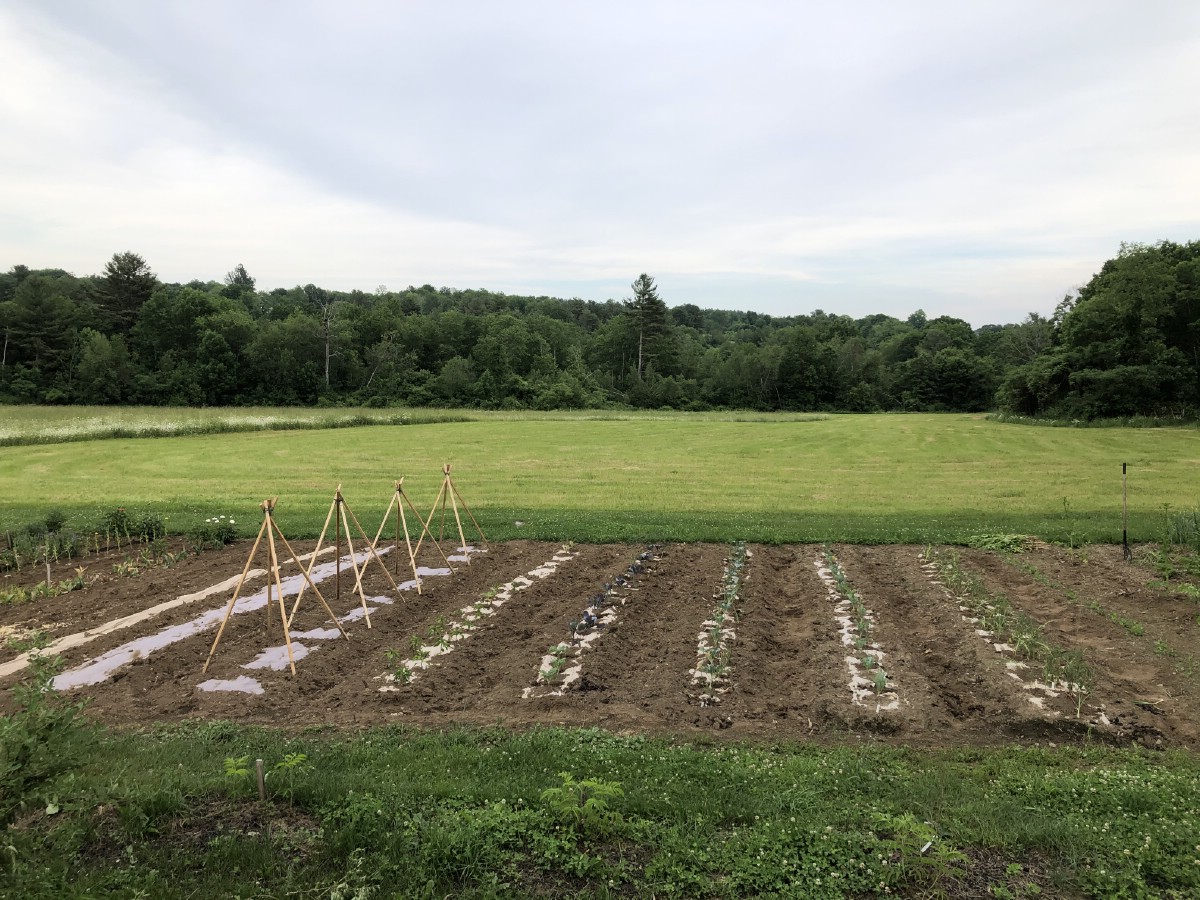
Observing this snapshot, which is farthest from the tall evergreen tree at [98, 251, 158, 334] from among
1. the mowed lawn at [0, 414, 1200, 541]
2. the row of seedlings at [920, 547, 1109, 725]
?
the row of seedlings at [920, 547, 1109, 725]

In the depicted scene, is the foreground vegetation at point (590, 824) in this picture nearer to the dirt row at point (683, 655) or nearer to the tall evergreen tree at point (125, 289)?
the dirt row at point (683, 655)

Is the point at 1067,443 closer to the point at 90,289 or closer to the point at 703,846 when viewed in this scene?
the point at 703,846

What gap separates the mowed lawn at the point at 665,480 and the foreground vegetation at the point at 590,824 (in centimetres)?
903

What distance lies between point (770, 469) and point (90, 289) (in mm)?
88684

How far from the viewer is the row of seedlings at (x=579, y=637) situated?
721 cm

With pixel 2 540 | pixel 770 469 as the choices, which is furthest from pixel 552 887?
pixel 770 469

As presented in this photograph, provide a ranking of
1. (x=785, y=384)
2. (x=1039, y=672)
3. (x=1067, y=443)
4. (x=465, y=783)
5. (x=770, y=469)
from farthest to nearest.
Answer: (x=785, y=384), (x=1067, y=443), (x=770, y=469), (x=1039, y=672), (x=465, y=783)

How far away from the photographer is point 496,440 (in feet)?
122

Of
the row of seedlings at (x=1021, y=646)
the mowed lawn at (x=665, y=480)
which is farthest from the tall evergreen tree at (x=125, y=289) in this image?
the row of seedlings at (x=1021, y=646)

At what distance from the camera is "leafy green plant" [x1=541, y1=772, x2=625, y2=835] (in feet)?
14.5

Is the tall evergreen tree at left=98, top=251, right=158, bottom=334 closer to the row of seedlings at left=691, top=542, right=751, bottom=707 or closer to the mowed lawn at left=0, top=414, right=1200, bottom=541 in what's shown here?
the mowed lawn at left=0, top=414, right=1200, bottom=541

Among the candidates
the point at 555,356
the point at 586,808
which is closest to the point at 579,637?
the point at 586,808

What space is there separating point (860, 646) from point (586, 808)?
16.4 feet

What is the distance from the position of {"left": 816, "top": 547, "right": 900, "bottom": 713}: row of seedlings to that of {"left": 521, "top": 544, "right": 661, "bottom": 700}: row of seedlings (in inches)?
117
